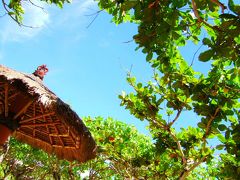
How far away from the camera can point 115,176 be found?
14.5 m

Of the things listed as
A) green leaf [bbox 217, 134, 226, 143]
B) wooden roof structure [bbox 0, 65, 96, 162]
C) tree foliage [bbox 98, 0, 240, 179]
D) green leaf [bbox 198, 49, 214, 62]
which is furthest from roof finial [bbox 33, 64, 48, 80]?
green leaf [bbox 198, 49, 214, 62]

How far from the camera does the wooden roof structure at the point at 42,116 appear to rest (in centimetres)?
465

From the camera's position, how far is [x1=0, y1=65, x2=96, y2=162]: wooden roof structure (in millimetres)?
4648

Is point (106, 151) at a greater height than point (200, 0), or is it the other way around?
point (106, 151)

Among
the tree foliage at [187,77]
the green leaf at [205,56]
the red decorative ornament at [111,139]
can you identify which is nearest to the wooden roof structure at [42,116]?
the tree foliage at [187,77]

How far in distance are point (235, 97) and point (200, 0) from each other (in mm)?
2513

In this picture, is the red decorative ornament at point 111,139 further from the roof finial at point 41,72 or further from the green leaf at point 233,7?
the green leaf at point 233,7

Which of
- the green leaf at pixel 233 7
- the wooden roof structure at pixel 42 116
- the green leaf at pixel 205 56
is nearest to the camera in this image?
the green leaf at pixel 233 7

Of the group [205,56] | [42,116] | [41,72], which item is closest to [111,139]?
[41,72]

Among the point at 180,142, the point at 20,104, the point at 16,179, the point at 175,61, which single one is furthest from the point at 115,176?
the point at 175,61

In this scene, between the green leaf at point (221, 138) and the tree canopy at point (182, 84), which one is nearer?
the tree canopy at point (182, 84)

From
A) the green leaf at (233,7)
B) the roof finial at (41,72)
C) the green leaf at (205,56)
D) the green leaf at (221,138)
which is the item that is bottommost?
the green leaf at (205,56)

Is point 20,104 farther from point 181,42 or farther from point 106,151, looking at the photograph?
point 106,151

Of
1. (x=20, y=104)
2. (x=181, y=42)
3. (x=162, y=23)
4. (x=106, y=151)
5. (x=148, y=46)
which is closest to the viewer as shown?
(x=162, y=23)
